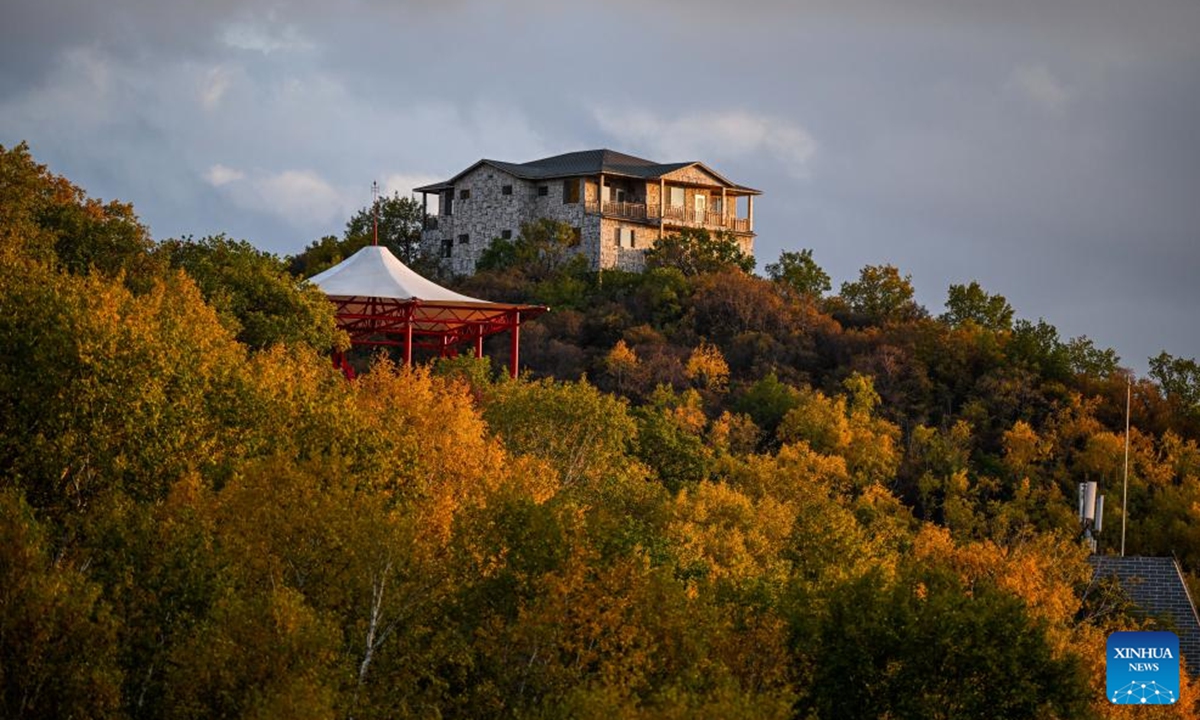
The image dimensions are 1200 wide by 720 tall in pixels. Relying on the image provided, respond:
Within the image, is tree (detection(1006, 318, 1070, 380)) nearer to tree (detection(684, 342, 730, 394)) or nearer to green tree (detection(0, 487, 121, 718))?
tree (detection(684, 342, 730, 394))

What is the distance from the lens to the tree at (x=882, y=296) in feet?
300

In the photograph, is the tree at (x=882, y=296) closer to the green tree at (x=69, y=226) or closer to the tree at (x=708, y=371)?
the tree at (x=708, y=371)

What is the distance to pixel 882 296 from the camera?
92688 millimetres

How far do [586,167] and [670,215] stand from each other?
4428 mm

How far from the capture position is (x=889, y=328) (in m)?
87.8

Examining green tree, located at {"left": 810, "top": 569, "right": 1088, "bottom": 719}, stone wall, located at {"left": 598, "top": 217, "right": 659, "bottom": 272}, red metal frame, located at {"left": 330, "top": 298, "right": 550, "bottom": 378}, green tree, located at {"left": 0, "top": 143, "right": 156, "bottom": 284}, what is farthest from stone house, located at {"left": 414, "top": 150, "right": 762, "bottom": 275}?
green tree, located at {"left": 810, "top": 569, "right": 1088, "bottom": 719}

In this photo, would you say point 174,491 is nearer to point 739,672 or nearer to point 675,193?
point 739,672

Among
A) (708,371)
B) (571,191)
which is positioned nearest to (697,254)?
(571,191)

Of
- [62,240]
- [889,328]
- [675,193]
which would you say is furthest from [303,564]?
[675,193]

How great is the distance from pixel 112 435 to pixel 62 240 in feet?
48.2

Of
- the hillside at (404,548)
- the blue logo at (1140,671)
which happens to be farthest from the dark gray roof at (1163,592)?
the blue logo at (1140,671)

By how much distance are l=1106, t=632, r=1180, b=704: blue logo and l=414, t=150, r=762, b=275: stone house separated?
186 ft

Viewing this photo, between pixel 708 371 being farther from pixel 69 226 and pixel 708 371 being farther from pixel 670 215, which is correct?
pixel 69 226

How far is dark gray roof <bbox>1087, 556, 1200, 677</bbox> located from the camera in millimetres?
53531
